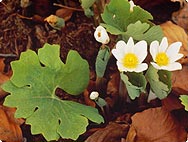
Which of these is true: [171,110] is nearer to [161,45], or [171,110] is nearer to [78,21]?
[161,45]

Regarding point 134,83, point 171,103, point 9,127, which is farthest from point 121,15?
point 9,127

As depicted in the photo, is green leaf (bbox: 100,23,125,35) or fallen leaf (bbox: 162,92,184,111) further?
fallen leaf (bbox: 162,92,184,111)

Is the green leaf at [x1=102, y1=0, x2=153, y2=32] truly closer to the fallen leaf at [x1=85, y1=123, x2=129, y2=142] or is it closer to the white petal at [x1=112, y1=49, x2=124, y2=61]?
the white petal at [x1=112, y1=49, x2=124, y2=61]

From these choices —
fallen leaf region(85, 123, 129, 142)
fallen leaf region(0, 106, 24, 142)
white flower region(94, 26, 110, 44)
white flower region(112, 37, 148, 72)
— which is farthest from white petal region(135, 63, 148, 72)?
fallen leaf region(0, 106, 24, 142)

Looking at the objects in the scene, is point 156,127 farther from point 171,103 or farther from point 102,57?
point 102,57

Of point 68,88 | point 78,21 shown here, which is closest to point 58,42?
point 78,21
